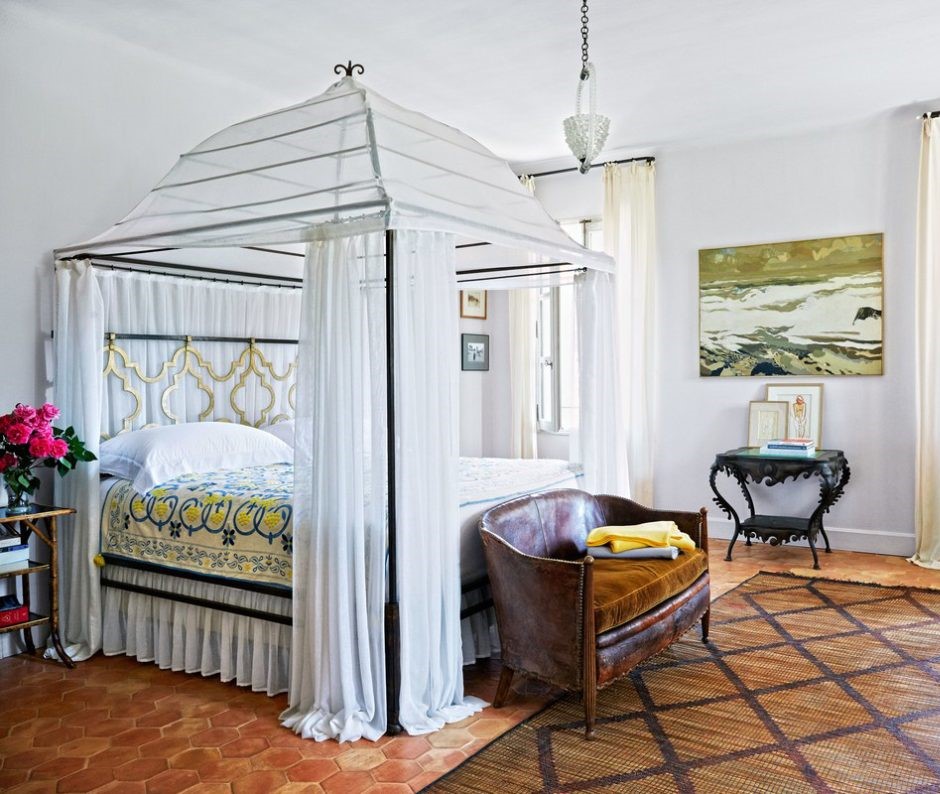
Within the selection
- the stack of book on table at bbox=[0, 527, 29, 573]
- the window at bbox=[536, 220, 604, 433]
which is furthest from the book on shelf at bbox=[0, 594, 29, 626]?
the window at bbox=[536, 220, 604, 433]

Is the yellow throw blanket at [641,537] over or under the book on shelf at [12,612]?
over

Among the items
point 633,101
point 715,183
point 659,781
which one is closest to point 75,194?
point 633,101

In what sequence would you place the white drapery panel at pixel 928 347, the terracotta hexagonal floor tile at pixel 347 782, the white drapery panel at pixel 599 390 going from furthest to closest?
1. the white drapery panel at pixel 928 347
2. the white drapery panel at pixel 599 390
3. the terracotta hexagonal floor tile at pixel 347 782

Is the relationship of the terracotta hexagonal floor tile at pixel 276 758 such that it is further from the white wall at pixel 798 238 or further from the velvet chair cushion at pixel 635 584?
the white wall at pixel 798 238

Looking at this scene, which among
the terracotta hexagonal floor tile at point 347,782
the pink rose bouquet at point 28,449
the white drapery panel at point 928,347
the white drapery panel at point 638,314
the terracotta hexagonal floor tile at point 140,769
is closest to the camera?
the terracotta hexagonal floor tile at point 347,782

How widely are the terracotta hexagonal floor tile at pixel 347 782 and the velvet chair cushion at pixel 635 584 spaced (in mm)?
956

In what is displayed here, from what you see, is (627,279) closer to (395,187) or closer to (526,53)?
(526,53)

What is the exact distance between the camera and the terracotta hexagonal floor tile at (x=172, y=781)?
2744mm

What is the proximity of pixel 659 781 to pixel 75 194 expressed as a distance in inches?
154

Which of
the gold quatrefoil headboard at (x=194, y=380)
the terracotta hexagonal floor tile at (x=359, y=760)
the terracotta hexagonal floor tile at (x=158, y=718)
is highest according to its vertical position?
Answer: the gold quatrefoil headboard at (x=194, y=380)

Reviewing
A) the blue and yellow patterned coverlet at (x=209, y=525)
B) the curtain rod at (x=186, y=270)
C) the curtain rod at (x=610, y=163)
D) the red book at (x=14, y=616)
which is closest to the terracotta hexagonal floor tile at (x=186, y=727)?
the blue and yellow patterned coverlet at (x=209, y=525)

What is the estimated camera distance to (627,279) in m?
6.76

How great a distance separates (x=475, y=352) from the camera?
7539mm

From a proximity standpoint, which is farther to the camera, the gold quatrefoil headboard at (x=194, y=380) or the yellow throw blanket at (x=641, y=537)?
the gold quatrefoil headboard at (x=194, y=380)
